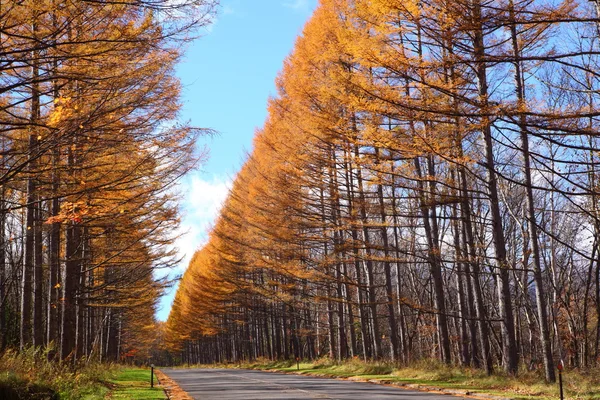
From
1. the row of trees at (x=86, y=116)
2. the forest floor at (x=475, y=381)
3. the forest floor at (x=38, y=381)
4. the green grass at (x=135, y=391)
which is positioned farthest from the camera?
the green grass at (x=135, y=391)

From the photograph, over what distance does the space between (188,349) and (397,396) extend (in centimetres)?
7646

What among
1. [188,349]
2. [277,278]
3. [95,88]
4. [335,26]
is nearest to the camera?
[95,88]

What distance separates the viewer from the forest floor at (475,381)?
34.6 feet

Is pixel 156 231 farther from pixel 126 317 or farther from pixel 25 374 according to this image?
pixel 126 317

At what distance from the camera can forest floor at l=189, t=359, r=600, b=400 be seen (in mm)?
10539

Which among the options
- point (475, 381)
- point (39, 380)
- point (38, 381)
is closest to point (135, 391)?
point (39, 380)

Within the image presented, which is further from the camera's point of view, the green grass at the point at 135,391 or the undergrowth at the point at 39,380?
the green grass at the point at 135,391

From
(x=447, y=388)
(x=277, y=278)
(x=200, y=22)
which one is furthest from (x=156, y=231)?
(x=277, y=278)

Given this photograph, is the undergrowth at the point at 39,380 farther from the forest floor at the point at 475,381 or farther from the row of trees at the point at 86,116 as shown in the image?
the forest floor at the point at 475,381

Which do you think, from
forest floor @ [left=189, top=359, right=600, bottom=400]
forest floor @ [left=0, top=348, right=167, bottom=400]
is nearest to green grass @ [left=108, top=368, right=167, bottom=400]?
forest floor @ [left=0, top=348, right=167, bottom=400]

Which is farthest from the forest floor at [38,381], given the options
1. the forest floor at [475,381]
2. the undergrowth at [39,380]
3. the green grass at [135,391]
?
the forest floor at [475,381]

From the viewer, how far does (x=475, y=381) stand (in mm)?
13359

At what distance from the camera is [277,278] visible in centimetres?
3406

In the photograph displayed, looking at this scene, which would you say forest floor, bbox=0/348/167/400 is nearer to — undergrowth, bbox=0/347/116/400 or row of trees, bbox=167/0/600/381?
undergrowth, bbox=0/347/116/400
